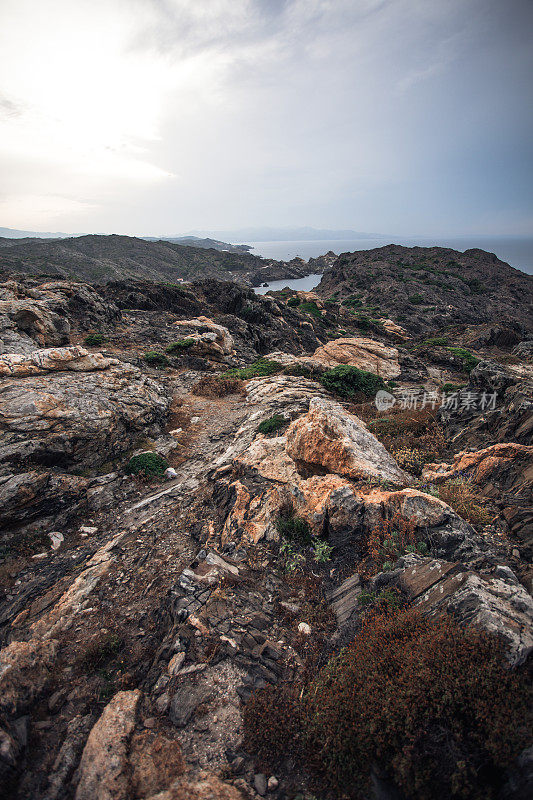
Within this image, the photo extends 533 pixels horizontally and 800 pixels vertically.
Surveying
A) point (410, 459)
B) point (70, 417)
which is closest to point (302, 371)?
point (410, 459)

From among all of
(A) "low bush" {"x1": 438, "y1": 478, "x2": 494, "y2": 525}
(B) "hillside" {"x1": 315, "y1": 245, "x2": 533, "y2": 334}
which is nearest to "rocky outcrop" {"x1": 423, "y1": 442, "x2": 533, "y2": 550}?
(A) "low bush" {"x1": 438, "y1": 478, "x2": 494, "y2": 525}

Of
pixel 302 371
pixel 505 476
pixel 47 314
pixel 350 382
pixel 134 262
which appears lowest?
pixel 350 382

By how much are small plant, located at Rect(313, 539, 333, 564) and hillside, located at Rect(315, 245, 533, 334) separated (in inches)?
1401

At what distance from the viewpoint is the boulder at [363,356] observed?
70.5 feet

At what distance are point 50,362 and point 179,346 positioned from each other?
9.29 metres

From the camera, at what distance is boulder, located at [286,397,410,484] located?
677 centimetres

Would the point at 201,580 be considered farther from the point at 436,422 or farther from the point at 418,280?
the point at 418,280

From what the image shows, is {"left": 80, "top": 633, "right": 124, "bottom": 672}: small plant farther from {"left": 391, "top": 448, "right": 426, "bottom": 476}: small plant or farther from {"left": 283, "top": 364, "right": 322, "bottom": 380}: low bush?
{"left": 283, "top": 364, "right": 322, "bottom": 380}: low bush

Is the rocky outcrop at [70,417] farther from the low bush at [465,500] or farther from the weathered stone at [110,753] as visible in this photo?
the low bush at [465,500]

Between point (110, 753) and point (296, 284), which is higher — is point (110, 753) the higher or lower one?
the lower one

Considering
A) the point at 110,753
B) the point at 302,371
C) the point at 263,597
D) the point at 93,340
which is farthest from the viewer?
the point at 93,340

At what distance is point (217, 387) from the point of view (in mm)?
16109

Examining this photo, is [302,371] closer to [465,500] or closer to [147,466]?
[147,466]

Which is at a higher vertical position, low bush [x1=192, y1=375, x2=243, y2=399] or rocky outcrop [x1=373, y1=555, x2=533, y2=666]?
rocky outcrop [x1=373, y1=555, x2=533, y2=666]
